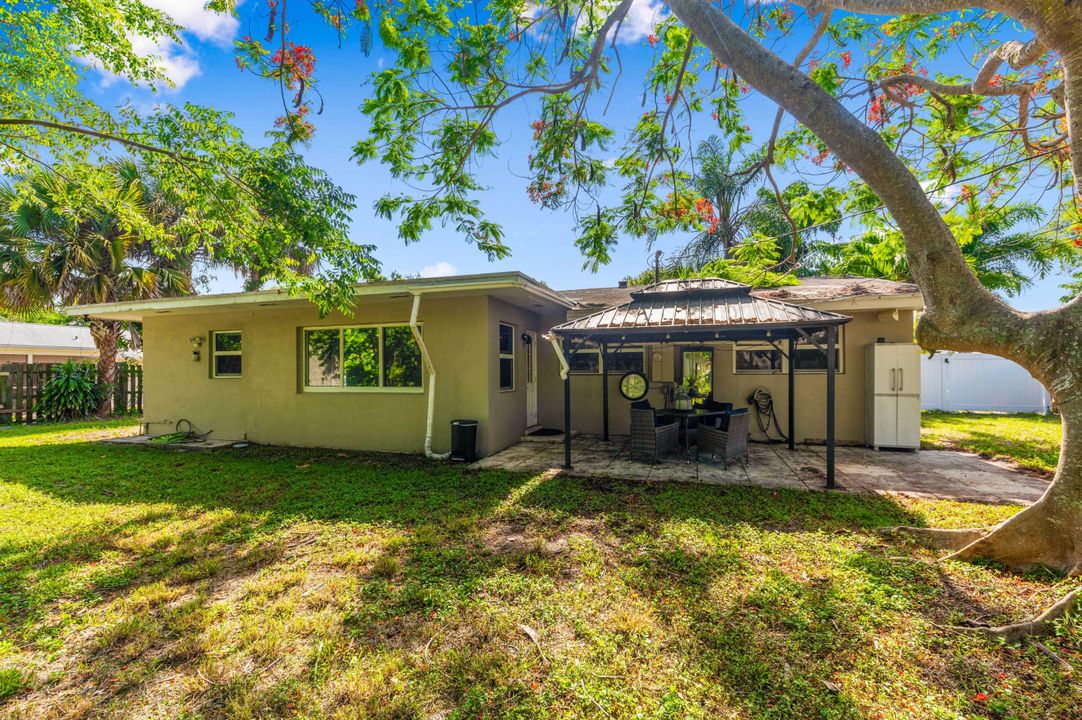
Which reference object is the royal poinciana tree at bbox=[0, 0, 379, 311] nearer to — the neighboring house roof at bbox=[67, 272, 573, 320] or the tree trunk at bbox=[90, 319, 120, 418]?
the neighboring house roof at bbox=[67, 272, 573, 320]

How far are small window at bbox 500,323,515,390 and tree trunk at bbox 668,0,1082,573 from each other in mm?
5449

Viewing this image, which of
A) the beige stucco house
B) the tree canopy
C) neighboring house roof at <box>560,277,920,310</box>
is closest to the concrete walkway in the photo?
the beige stucco house

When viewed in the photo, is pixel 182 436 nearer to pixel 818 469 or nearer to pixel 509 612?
pixel 509 612

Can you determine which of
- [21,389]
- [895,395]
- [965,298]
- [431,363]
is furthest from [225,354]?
[895,395]

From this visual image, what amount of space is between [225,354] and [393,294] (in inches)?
188

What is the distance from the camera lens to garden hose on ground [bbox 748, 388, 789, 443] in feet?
27.5

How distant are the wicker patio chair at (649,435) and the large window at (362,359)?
12.4 feet

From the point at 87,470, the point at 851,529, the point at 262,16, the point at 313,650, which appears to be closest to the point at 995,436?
the point at 851,529

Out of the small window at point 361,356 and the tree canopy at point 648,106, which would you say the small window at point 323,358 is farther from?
the tree canopy at point 648,106

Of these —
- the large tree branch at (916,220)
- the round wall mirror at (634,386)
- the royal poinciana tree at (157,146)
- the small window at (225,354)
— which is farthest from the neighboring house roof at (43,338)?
the large tree branch at (916,220)

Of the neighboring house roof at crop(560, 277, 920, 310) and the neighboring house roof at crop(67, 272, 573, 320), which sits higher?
the neighboring house roof at crop(560, 277, 920, 310)

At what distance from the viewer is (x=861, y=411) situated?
803 centimetres

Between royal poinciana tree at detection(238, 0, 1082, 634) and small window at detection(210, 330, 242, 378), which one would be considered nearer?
royal poinciana tree at detection(238, 0, 1082, 634)

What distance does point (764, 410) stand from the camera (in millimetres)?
8414
